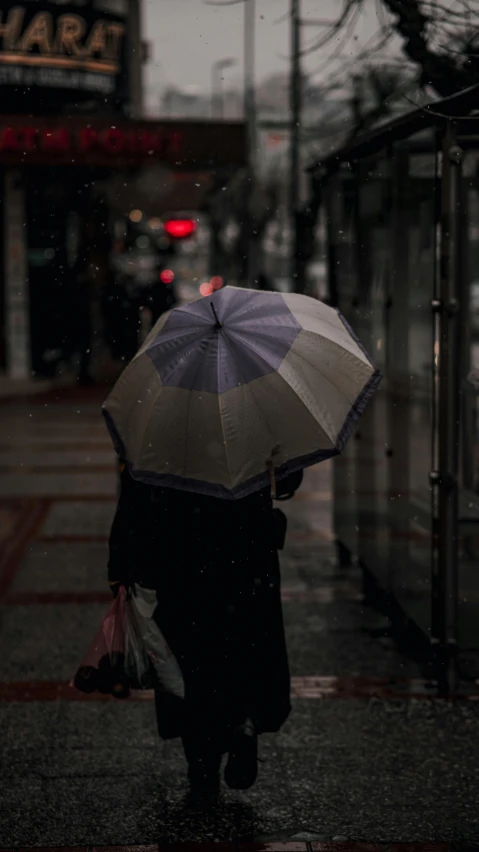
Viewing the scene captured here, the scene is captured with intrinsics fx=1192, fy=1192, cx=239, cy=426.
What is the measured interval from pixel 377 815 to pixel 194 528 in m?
1.23

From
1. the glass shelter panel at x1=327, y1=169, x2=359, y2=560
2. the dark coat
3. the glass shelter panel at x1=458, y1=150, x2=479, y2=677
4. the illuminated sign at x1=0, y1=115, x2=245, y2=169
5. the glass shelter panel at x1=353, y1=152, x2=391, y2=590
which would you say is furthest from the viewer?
the illuminated sign at x1=0, y1=115, x2=245, y2=169

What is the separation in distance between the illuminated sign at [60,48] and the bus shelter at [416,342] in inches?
612

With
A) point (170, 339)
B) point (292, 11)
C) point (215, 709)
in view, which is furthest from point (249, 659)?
point (292, 11)

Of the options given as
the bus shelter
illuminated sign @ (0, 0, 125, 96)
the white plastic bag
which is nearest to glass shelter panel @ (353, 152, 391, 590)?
the bus shelter

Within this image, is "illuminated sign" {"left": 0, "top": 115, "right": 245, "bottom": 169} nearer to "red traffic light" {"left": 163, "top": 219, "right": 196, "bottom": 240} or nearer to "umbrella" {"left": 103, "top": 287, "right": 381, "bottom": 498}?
"red traffic light" {"left": 163, "top": 219, "right": 196, "bottom": 240}

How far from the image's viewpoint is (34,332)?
24.2m

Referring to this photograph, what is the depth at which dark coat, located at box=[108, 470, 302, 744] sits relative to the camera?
13.3 ft

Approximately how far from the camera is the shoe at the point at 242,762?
4109 mm

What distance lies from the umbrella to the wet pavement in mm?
1286

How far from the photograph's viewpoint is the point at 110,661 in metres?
4.07

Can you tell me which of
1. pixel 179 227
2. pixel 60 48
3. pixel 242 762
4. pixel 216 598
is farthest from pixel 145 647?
pixel 179 227

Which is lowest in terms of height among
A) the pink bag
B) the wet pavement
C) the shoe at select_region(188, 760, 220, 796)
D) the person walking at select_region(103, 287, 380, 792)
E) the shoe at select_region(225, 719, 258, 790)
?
the wet pavement

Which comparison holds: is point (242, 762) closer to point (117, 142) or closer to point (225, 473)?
point (225, 473)

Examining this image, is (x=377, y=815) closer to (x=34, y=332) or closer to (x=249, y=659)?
(x=249, y=659)
